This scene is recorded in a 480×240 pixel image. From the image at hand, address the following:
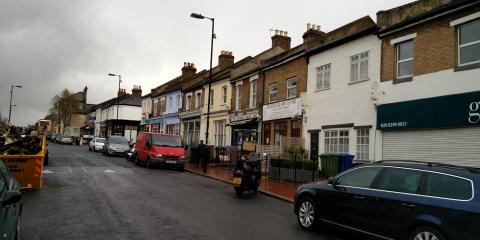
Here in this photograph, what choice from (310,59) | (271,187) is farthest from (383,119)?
(310,59)

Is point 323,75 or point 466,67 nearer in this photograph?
point 466,67

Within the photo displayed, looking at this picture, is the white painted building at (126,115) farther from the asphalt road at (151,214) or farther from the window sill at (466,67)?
the window sill at (466,67)

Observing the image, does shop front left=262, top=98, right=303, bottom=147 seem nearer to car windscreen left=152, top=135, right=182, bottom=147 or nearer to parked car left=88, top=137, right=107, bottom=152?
car windscreen left=152, top=135, right=182, bottom=147

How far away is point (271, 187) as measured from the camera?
54.5 feet

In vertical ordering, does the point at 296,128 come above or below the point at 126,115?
below

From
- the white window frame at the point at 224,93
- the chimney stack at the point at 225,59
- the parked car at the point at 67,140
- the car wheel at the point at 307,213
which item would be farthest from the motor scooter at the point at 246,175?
the parked car at the point at 67,140

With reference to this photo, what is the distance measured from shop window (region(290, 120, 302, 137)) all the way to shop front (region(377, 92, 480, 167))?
6.01 m

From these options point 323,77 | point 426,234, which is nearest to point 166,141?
point 323,77

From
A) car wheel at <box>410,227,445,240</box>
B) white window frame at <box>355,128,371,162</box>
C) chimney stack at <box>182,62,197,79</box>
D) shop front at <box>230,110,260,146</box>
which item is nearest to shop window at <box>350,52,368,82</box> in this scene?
white window frame at <box>355,128,371,162</box>

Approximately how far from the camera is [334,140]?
19172mm

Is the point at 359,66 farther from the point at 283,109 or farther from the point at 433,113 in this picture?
the point at 283,109

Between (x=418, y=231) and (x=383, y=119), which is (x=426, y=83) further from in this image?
(x=418, y=231)

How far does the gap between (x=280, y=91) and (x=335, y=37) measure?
16.9ft

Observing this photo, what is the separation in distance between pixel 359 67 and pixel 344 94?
1339 mm
